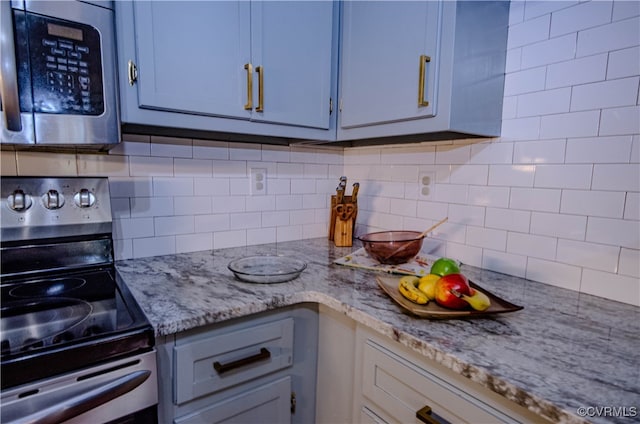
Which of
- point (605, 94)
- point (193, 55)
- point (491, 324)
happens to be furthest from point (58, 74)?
point (605, 94)

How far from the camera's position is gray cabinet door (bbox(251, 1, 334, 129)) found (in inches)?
46.6

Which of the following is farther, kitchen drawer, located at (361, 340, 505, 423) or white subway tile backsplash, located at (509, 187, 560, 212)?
white subway tile backsplash, located at (509, 187, 560, 212)

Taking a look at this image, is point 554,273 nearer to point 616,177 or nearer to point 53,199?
point 616,177

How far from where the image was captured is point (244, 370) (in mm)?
943

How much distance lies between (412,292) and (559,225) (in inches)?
22.0

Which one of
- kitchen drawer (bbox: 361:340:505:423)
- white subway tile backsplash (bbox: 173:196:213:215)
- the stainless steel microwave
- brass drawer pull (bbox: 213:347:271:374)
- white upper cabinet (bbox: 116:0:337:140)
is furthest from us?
white subway tile backsplash (bbox: 173:196:213:215)

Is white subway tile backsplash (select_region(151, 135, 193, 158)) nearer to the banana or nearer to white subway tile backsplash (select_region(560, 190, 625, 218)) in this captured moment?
the banana

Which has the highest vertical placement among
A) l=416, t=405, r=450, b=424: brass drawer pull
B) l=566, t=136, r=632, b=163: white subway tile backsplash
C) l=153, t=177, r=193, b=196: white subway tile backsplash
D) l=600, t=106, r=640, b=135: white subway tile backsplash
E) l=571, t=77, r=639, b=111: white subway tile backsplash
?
l=571, t=77, r=639, b=111: white subway tile backsplash

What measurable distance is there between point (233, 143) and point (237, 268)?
23.0 inches

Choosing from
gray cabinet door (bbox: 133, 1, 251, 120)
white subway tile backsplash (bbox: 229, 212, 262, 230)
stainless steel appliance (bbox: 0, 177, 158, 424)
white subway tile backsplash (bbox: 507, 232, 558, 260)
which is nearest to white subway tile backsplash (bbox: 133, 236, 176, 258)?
stainless steel appliance (bbox: 0, 177, 158, 424)

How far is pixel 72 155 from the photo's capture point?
1.13m

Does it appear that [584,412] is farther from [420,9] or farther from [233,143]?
[233,143]

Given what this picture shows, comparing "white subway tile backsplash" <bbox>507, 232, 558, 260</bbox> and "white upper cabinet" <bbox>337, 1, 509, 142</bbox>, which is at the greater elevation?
"white upper cabinet" <bbox>337, 1, 509, 142</bbox>

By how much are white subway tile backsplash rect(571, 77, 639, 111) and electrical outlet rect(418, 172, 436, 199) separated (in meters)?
0.52
